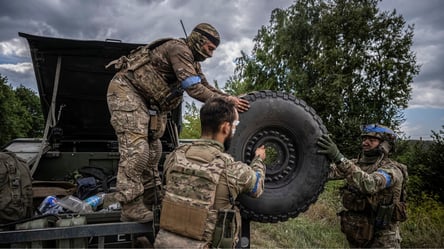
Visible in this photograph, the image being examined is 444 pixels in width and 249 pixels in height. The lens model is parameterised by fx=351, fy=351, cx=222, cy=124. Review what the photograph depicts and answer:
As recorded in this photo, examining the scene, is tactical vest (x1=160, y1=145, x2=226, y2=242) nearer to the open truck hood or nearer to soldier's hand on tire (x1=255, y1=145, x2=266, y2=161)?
soldier's hand on tire (x1=255, y1=145, x2=266, y2=161)

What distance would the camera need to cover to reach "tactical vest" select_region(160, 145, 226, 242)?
1.99 m

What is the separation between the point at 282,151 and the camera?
2611 mm

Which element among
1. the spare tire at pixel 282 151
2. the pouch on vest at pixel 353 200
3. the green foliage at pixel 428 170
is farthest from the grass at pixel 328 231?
the spare tire at pixel 282 151

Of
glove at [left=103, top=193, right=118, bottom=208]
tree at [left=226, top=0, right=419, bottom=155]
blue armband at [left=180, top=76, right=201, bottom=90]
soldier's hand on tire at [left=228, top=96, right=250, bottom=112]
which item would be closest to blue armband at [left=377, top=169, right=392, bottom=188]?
soldier's hand on tire at [left=228, top=96, right=250, bottom=112]

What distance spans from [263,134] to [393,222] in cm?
181

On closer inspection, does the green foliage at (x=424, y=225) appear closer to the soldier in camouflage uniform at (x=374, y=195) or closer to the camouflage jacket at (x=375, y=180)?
the soldier in camouflage uniform at (x=374, y=195)

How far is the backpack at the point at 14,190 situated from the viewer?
2.23 meters

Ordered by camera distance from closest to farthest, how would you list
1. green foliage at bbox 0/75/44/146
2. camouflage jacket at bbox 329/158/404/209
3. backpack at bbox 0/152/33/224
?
backpack at bbox 0/152/33/224 → camouflage jacket at bbox 329/158/404/209 → green foliage at bbox 0/75/44/146

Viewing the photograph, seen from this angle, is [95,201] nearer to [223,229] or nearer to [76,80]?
[223,229]

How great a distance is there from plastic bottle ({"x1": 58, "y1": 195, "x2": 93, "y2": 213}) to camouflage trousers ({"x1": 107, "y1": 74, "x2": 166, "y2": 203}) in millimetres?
402

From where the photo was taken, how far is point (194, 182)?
6.69 ft

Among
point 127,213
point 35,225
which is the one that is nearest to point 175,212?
point 127,213

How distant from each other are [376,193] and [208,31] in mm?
2187

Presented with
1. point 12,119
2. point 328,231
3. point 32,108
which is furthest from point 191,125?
point 32,108
